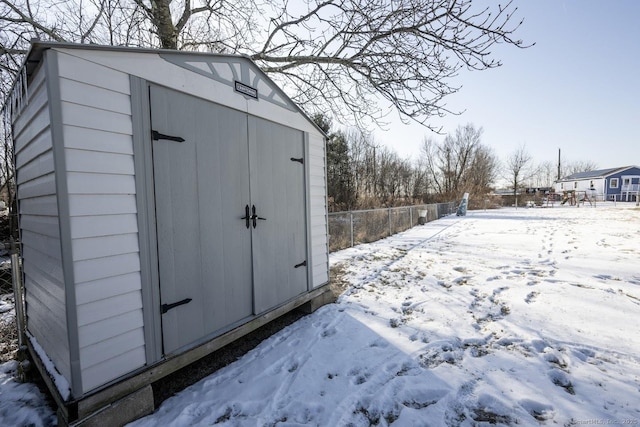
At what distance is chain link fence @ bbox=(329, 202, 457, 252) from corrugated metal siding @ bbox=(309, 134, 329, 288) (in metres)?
2.85

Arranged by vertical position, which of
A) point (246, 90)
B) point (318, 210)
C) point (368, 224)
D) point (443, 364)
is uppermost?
point (246, 90)

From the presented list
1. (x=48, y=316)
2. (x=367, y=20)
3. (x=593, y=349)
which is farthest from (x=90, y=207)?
(x=367, y=20)

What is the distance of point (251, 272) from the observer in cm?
296

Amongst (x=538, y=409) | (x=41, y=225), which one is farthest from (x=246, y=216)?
(x=538, y=409)

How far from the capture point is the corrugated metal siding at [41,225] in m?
1.84

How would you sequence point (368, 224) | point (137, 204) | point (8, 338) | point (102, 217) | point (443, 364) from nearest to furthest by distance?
1. point (102, 217)
2. point (137, 204)
3. point (443, 364)
4. point (8, 338)
5. point (368, 224)

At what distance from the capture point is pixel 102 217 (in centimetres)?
187

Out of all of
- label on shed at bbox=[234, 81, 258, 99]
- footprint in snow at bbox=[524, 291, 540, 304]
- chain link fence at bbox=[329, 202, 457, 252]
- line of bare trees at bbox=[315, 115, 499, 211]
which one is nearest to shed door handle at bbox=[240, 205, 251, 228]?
label on shed at bbox=[234, 81, 258, 99]

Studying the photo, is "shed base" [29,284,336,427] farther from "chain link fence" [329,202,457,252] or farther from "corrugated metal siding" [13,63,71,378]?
"chain link fence" [329,202,457,252]

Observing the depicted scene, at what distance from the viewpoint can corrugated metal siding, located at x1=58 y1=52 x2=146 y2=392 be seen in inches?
69.2

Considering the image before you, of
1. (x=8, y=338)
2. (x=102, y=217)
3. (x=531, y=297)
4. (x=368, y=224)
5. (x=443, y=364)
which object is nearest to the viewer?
(x=102, y=217)

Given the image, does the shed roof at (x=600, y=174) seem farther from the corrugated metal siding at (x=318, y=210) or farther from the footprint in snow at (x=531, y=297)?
the corrugated metal siding at (x=318, y=210)

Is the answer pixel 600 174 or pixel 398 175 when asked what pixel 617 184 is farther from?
pixel 398 175

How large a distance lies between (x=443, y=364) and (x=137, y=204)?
273 cm
